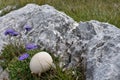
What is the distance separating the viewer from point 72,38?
Answer: 253 inches

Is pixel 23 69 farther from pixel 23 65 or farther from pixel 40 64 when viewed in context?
pixel 40 64

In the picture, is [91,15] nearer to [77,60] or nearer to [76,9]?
[76,9]

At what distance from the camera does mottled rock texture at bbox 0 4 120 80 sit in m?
5.14

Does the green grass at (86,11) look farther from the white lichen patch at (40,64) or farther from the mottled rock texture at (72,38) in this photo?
the white lichen patch at (40,64)

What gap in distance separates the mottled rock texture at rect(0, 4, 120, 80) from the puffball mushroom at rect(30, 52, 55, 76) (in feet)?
1.32

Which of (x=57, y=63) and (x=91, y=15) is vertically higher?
(x=57, y=63)

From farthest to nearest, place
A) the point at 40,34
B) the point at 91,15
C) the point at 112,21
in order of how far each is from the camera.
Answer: the point at 91,15 → the point at 112,21 → the point at 40,34

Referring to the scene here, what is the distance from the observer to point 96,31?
6133mm

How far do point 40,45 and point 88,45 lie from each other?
3.83ft

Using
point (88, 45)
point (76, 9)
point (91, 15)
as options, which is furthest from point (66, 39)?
point (76, 9)

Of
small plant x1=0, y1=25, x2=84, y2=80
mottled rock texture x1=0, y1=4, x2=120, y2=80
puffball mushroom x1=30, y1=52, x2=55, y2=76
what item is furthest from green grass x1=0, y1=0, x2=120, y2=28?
puffball mushroom x1=30, y1=52, x2=55, y2=76

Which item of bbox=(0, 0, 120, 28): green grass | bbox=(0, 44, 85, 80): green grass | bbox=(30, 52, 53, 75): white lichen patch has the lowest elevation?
bbox=(0, 0, 120, 28): green grass

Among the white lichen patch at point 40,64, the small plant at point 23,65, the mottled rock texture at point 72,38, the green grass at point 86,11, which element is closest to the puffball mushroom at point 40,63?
Answer: the white lichen patch at point 40,64

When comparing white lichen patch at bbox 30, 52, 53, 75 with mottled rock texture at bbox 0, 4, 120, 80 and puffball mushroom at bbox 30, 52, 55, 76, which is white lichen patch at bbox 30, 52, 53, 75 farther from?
mottled rock texture at bbox 0, 4, 120, 80
